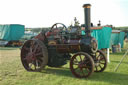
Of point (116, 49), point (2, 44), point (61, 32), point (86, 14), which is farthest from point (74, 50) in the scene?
point (2, 44)

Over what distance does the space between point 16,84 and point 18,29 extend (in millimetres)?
19754

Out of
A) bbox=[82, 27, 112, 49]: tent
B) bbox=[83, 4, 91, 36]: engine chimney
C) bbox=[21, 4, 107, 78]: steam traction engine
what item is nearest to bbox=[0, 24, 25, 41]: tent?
bbox=[82, 27, 112, 49]: tent

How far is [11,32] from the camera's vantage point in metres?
23.0

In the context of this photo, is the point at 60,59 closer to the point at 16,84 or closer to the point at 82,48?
the point at 82,48

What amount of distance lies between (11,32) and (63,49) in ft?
60.5

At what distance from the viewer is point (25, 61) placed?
23.3 ft

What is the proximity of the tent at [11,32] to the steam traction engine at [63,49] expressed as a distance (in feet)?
55.4

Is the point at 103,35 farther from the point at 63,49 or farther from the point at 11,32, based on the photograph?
the point at 11,32

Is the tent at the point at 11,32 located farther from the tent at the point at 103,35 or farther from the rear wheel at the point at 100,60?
the rear wheel at the point at 100,60

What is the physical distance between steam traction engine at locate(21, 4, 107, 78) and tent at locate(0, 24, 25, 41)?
16.9 meters

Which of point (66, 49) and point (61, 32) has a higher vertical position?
point (61, 32)

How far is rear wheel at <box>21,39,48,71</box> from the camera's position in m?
6.49

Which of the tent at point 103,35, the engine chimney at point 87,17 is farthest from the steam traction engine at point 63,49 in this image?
the tent at point 103,35

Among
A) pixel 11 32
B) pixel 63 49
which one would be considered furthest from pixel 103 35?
pixel 11 32
